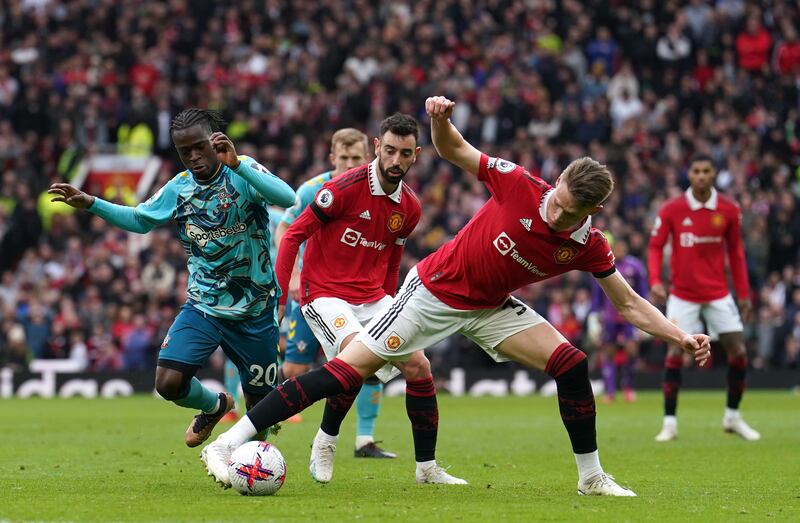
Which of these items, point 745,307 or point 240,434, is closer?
point 240,434

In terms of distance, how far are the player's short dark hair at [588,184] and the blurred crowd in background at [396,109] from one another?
16.0 m

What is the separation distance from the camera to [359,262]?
1034cm

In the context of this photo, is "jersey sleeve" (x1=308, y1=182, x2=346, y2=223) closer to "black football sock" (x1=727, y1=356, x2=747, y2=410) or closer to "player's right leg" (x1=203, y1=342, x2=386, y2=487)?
"player's right leg" (x1=203, y1=342, x2=386, y2=487)

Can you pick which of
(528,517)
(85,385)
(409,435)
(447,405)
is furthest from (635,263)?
(528,517)

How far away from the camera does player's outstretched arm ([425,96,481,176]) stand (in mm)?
8016

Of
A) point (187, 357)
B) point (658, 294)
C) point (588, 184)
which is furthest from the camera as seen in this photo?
point (658, 294)

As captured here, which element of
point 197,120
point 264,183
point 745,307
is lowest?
point 745,307

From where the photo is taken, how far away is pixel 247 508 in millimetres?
7852

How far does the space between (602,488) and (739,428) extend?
19.8 ft

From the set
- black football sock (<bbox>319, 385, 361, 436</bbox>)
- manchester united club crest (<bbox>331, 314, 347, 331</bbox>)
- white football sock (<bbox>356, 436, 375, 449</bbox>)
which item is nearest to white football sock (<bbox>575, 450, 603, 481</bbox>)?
black football sock (<bbox>319, 385, 361, 436</bbox>)

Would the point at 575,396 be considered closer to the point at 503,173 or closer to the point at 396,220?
the point at 503,173

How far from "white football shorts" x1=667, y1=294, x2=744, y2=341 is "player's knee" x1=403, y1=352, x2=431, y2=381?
221 inches

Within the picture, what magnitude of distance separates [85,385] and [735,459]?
15667mm

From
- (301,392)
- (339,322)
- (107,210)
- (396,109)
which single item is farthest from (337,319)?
(396,109)
